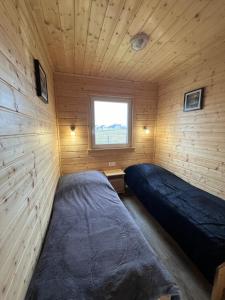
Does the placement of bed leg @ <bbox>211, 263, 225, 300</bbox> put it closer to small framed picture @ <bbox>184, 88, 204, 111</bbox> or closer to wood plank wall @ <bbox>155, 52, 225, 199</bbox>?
wood plank wall @ <bbox>155, 52, 225, 199</bbox>

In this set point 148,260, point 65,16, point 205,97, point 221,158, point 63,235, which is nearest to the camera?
point 148,260

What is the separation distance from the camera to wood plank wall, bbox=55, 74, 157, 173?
2.73 metres

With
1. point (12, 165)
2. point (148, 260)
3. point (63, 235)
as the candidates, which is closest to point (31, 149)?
point (12, 165)

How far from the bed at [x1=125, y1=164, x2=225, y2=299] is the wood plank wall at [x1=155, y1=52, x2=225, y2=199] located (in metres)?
0.24

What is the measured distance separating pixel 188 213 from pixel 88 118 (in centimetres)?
235

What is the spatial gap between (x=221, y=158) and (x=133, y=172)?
1.51 m

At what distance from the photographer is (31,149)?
3.56ft

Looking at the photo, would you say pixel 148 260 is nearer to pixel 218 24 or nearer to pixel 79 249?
pixel 79 249

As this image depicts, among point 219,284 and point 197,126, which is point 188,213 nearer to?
point 219,284

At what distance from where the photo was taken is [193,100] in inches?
89.5

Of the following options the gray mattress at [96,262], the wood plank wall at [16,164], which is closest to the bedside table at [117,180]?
the gray mattress at [96,262]

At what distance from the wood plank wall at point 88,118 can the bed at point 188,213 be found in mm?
741

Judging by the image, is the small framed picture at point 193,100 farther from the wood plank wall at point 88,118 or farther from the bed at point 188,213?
the bed at point 188,213

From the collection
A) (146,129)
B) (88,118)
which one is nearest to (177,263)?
(146,129)
